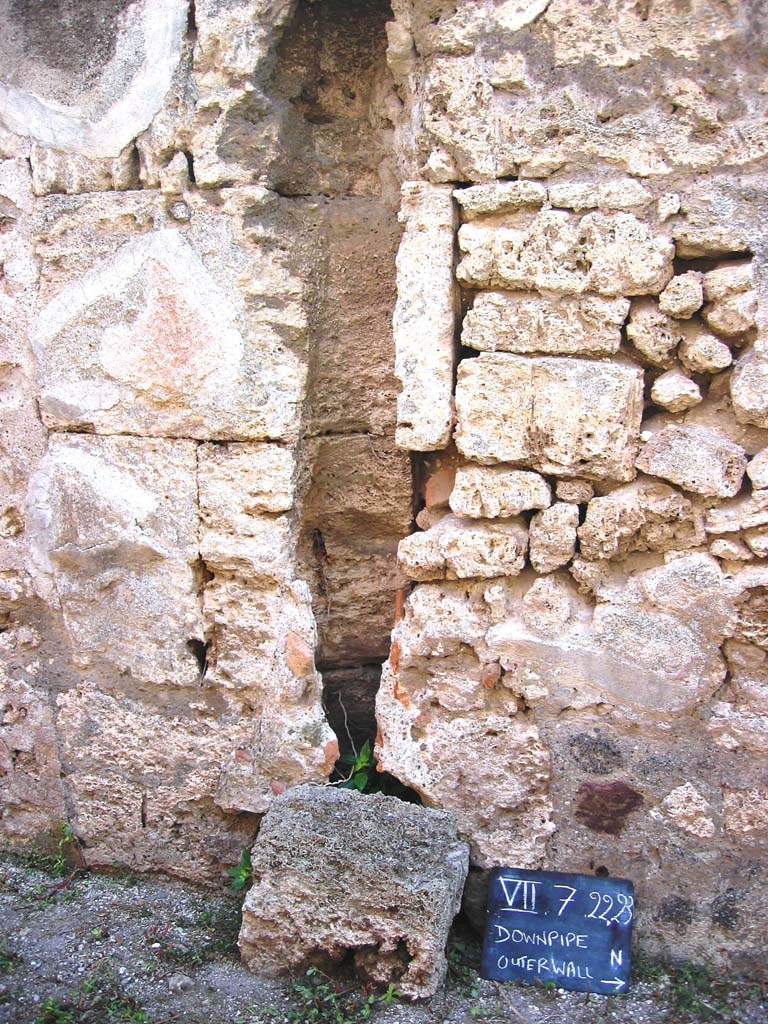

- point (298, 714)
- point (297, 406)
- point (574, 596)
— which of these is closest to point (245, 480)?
point (297, 406)

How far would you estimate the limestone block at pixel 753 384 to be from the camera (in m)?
2.22

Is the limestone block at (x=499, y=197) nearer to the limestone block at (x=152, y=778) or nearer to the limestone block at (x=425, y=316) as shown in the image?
the limestone block at (x=425, y=316)

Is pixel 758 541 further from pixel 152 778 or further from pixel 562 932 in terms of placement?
pixel 152 778

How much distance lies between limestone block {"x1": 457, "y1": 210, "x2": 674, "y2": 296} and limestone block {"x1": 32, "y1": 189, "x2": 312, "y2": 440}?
0.56 m

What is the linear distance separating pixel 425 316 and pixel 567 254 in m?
0.39

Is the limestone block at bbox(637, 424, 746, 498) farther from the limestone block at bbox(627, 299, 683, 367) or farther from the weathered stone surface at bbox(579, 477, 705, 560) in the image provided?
the limestone block at bbox(627, 299, 683, 367)

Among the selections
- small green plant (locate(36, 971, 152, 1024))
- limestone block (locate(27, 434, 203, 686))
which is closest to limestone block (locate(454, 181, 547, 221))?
limestone block (locate(27, 434, 203, 686))

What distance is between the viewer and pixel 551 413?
234cm

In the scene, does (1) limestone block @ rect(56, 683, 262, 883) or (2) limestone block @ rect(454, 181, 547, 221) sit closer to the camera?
(2) limestone block @ rect(454, 181, 547, 221)

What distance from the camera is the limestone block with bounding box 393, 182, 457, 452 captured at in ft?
7.87

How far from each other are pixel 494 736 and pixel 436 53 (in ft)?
5.96

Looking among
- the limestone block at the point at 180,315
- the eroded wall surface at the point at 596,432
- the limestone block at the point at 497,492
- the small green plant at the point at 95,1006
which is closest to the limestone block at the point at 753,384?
the eroded wall surface at the point at 596,432

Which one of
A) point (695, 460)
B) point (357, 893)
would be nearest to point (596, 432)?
point (695, 460)

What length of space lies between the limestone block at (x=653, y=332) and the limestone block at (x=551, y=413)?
6 cm
